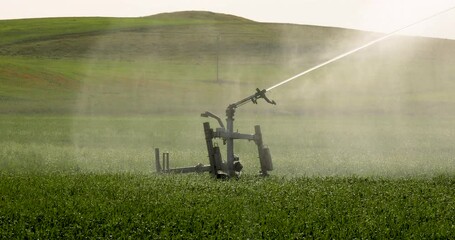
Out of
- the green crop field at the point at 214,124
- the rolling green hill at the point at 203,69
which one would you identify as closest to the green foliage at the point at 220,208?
the green crop field at the point at 214,124

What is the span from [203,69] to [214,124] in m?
45.4

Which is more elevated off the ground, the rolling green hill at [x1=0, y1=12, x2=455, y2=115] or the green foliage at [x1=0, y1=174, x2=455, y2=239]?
the rolling green hill at [x1=0, y1=12, x2=455, y2=115]

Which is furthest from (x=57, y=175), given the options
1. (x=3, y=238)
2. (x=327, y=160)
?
(x=327, y=160)

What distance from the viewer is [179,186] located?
67.5 feet

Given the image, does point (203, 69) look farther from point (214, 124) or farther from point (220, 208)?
point (220, 208)

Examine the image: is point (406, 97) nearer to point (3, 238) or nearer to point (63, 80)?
point (63, 80)

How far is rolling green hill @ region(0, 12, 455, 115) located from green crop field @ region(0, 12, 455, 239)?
0.25 meters

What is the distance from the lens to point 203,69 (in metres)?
94.1

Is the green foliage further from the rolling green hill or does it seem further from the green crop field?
the rolling green hill

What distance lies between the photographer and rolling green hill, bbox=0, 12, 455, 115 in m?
70.6

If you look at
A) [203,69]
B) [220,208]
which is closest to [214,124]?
[220,208]

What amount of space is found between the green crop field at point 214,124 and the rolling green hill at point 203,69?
9.7 inches

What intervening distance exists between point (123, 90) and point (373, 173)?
171 ft

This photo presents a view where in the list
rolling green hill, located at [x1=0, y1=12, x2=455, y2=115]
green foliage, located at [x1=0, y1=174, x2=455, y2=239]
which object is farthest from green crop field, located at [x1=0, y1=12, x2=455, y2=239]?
rolling green hill, located at [x1=0, y1=12, x2=455, y2=115]
